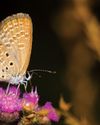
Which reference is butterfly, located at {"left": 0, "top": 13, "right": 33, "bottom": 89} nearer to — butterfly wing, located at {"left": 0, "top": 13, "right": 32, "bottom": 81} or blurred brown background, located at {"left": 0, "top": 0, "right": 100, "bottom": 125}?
butterfly wing, located at {"left": 0, "top": 13, "right": 32, "bottom": 81}

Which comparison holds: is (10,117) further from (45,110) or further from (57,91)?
(57,91)

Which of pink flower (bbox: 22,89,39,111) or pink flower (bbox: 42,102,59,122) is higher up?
pink flower (bbox: 22,89,39,111)

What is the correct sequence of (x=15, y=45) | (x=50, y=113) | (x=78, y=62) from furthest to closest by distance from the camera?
1. (x=78, y=62)
2. (x=15, y=45)
3. (x=50, y=113)

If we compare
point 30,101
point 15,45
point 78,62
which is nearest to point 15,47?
point 15,45

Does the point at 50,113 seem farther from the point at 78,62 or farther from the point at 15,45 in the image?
the point at 78,62

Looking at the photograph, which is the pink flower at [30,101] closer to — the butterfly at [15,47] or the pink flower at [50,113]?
the pink flower at [50,113]

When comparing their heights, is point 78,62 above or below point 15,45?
below

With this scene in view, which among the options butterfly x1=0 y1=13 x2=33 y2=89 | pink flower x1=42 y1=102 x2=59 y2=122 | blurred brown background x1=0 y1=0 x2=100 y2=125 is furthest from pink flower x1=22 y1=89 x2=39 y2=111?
blurred brown background x1=0 y1=0 x2=100 y2=125

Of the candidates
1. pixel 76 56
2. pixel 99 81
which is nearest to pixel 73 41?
pixel 76 56

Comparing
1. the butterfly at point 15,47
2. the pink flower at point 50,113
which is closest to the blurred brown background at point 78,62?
the pink flower at point 50,113
